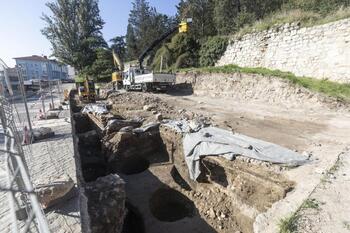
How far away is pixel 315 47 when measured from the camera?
522 inches

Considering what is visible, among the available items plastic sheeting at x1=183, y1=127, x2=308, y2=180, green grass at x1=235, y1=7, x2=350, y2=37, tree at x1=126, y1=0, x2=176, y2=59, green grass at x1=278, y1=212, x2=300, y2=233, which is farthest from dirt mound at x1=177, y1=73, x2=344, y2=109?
tree at x1=126, y1=0, x2=176, y2=59

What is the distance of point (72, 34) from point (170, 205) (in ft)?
124

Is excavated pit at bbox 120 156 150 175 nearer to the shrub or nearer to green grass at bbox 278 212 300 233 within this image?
green grass at bbox 278 212 300 233

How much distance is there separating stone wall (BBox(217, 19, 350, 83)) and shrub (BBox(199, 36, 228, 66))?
5.13ft

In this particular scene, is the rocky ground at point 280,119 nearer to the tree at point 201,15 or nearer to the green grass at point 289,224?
the green grass at point 289,224

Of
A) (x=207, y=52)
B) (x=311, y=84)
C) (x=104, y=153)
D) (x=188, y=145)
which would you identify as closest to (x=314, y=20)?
(x=311, y=84)

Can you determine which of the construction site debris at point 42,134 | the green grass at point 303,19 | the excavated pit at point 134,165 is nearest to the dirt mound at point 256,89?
the green grass at point 303,19

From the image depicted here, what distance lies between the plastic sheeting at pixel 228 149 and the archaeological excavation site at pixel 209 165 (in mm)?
27

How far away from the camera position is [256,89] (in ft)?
48.0

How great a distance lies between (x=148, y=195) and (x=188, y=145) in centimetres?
206

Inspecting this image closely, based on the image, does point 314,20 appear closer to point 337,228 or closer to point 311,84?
point 311,84

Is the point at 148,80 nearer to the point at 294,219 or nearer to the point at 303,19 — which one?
the point at 303,19

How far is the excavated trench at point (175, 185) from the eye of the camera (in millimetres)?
6008

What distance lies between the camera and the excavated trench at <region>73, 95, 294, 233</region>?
601 cm
